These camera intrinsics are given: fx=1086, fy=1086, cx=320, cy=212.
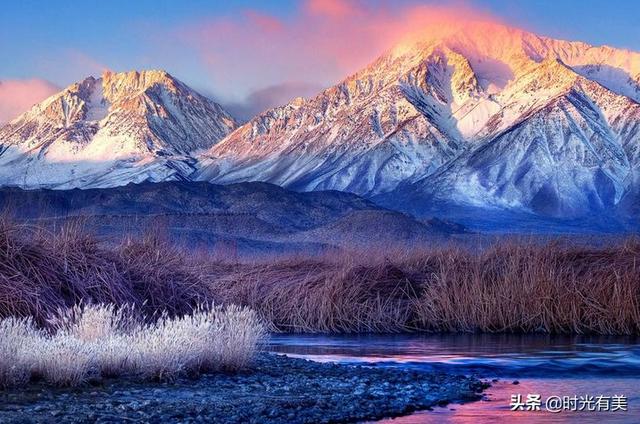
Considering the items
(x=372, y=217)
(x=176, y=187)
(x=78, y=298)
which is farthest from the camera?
(x=176, y=187)

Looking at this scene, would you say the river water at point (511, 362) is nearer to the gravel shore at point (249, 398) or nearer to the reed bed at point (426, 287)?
the gravel shore at point (249, 398)

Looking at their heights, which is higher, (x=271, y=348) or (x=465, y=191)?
(x=465, y=191)

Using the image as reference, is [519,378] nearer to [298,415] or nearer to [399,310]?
[298,415]

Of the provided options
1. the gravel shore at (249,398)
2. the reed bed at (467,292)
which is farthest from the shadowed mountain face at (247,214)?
the gravel shore at (249,398)

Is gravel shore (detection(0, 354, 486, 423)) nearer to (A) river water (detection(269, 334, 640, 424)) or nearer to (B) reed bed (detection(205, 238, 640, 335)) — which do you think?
(A) river water (detection(269, 334, 640, 424))

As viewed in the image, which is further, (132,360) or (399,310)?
(399,310)

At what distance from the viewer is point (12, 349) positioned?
14.8 metres

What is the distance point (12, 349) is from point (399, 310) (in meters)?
16.6

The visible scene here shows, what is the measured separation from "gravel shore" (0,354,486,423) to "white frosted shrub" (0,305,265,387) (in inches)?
10.4

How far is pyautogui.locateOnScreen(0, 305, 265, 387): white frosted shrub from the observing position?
14.9 m

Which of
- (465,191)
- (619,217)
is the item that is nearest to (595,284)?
(619,217)

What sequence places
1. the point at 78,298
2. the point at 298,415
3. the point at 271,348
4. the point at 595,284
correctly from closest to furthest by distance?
1. the point at 298,415
2. the point at 78,298
3. the point at 271,348
4. the point at 595,284

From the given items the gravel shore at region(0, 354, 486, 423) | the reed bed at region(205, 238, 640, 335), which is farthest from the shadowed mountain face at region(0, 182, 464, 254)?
the gravel shore at region(0, 354, 486, 423)

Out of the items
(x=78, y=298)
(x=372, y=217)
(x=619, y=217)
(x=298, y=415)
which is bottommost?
(x=298, y=415)
